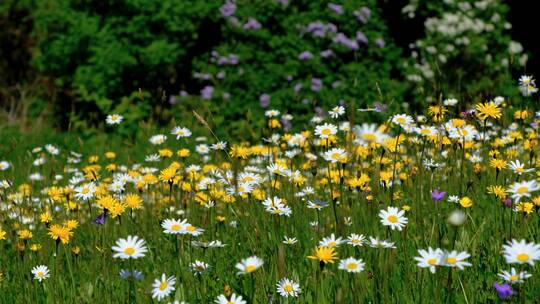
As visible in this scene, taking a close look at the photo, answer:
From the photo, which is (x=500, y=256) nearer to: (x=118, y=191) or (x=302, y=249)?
(x=302, y=249)

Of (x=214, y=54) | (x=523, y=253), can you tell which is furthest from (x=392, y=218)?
(x=214, y=54)

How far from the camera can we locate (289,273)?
2195 millimetres

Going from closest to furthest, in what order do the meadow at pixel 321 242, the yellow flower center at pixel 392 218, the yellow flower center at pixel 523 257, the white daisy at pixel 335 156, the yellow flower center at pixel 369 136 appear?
the yellow flower center at pixel 369 136
the yellow flower center at pixel 523 257
the meadow at pixel 321 242
the yellow flower center at pixel 392 218
the white daisy at pixel 335 156

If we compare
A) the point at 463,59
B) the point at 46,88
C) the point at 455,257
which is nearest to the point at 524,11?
the point at 463,59

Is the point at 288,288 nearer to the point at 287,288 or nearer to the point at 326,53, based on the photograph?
the point at 287,288

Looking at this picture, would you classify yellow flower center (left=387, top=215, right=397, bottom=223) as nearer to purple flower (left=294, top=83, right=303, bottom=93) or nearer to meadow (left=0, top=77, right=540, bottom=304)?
meadow (left=0, top=77, right=540, bottom=304)

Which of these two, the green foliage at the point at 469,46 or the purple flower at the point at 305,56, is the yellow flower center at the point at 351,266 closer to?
the purple flower at the point at 305,56

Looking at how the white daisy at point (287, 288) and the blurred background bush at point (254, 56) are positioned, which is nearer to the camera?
the white daisy at point (287, 288)

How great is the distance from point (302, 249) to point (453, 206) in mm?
682

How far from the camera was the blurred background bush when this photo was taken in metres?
6.60

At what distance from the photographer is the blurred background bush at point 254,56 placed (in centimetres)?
660

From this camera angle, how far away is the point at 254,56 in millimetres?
6805

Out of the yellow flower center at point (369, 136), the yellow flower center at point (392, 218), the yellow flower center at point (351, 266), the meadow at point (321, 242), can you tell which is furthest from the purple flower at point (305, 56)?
the yellow flower center at point (369, 136)

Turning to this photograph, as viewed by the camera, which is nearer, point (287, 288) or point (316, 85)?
point (287, 288)
